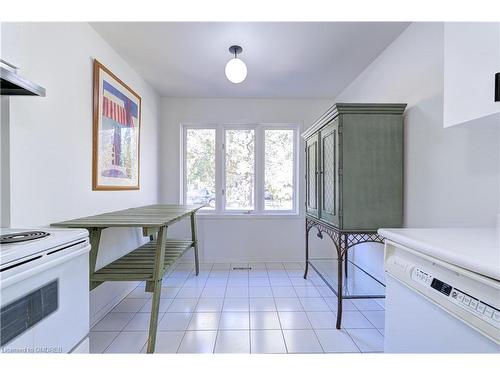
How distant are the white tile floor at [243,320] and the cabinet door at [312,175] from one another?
0.92 metres

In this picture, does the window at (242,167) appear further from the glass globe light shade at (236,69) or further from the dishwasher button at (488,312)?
the dishwasher button at (488,312)

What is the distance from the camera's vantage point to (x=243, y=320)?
2.14m

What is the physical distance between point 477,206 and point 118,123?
2842mm

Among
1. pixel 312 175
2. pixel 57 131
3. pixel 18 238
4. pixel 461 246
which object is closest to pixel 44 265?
pixel 18 238

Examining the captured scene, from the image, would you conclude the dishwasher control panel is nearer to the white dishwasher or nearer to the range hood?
the white dishwasher

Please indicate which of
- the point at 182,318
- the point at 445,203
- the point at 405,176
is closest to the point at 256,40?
the point at 405,176

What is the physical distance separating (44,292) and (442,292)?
51.5 inches

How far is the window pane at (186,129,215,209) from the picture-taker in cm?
376

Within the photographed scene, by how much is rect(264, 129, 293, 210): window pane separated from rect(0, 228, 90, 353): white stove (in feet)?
9.47

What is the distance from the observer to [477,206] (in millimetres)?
1430

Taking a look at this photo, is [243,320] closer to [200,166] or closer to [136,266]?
[136,266]

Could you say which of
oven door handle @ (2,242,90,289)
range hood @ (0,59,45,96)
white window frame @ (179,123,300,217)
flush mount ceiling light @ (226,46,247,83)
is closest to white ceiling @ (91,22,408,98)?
flush mount ceiling light @ (226,46,247,83)

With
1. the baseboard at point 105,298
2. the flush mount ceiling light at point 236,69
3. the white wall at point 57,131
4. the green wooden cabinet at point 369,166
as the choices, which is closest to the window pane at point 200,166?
the white wall at point 57,131

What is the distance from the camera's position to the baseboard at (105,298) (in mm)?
2100
